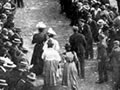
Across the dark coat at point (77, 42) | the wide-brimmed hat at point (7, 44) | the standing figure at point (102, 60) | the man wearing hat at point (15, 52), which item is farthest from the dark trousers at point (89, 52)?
the wide-brimmed hat at point (7, 44)

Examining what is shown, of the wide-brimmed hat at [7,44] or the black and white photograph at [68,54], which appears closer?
the black and white photograph at [68,54]

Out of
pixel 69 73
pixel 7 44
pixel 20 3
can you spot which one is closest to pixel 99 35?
pixel 69 73

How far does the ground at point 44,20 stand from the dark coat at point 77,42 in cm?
98

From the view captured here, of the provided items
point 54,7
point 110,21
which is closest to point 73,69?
point 110,21

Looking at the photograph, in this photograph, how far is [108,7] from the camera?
704 inches

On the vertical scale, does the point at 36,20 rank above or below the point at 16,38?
below

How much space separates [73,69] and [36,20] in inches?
374

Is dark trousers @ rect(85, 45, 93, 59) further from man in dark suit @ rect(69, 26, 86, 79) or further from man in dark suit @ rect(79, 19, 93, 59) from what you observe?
man in dark suit @ rect(69, 26, 86, 79)

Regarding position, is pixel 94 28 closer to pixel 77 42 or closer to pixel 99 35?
pixel 77 42

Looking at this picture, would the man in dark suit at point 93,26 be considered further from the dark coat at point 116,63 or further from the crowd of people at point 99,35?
the dark coat at point 116,63

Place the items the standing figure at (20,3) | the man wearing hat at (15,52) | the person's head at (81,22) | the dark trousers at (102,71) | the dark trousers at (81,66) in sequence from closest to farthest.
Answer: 1. the man wearing hat at (15,52)
2. the dark trousers at (102,71)
3. the dark trousers at (81,66)
4. the person's head at (81,22)
5. the standing figure at (20,3)

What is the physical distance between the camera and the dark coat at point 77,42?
14023 mm

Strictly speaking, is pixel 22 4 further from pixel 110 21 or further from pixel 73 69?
pixel 73 69

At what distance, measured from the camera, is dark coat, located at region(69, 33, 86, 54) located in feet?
46.0
